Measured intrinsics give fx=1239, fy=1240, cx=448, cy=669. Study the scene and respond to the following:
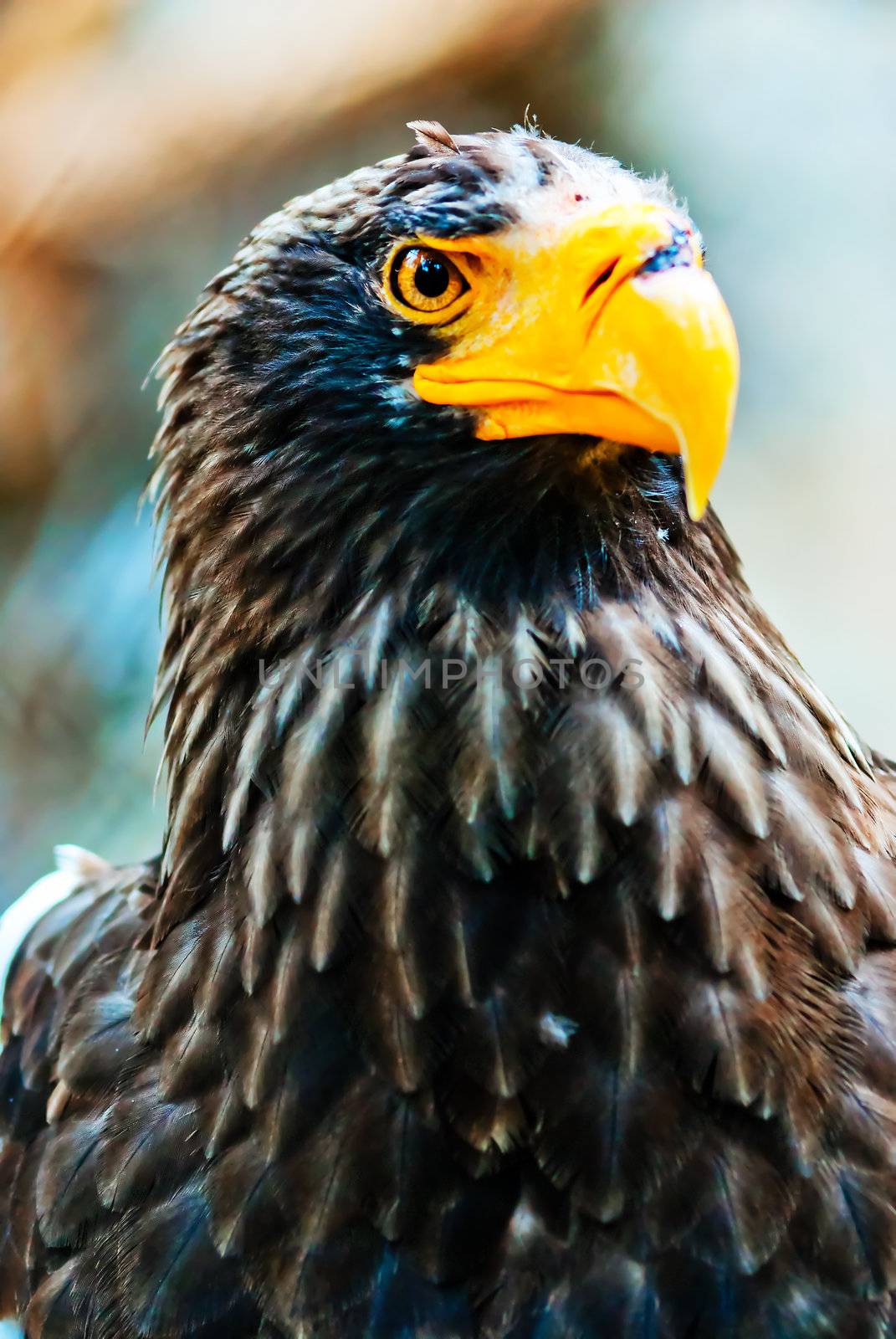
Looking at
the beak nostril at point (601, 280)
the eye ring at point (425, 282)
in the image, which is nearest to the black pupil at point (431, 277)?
the eye ring at point (425, 282)

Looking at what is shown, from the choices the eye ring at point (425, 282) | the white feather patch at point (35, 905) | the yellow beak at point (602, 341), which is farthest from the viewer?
the white feather patch at point (35, 905)

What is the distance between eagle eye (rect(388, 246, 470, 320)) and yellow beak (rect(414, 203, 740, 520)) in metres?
0.02

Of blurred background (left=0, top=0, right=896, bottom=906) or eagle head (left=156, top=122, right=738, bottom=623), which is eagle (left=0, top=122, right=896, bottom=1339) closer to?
eagle head (left=156, top=122, right=738, bottom=623)

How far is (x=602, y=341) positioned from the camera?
44.1 inches

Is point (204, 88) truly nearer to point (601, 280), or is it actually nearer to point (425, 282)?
point (425, 282)

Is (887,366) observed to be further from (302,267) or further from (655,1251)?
(655,1251)

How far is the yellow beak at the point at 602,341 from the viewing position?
1.08 metres

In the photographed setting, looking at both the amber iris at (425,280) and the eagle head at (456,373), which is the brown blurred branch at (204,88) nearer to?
the eagle head at (456,373)

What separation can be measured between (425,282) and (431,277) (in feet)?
0.03

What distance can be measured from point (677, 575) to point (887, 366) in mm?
2767

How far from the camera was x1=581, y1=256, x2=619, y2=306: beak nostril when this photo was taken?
113cm

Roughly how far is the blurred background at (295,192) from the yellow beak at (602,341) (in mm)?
2507

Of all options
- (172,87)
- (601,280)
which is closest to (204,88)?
(172,87)

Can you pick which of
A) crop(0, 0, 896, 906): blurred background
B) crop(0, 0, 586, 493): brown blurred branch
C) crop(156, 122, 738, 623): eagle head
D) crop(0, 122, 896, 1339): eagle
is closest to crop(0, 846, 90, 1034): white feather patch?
crop(0, 122, 896, 1339): eagle
